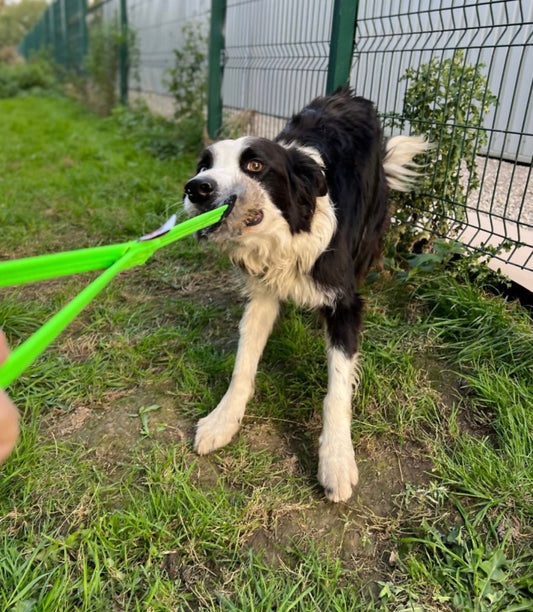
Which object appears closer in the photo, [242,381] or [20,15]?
[242,381]

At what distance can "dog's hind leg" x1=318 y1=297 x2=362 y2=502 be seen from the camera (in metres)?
1.76

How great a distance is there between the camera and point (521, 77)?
8.43 ft

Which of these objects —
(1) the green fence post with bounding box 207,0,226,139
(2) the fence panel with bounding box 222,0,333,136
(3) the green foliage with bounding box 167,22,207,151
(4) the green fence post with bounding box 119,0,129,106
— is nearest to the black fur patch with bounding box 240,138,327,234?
(2) the fence panel with bounding box 222,0,333,136

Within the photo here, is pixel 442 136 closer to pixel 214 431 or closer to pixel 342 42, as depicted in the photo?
pixel 342 42

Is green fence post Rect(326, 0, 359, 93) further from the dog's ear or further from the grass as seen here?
the dog's ear

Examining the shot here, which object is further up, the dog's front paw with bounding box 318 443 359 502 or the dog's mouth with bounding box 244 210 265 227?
the dog's mouth with bounding box 244 210 265 227

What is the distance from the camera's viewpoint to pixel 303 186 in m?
1.99

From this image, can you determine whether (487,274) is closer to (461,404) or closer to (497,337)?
(497,337)

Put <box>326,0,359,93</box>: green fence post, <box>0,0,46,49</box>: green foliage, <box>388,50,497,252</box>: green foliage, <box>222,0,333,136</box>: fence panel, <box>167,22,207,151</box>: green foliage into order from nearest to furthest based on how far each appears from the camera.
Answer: <box>388,50,497,252</box>: green foliage → <box>326,0,359,93</box>: green fence post → <box>222,0,333,136</box>: fence panel → <box>167,22,207,151</box>: green foliage → <box>0,0,46,49</box>: green foliage

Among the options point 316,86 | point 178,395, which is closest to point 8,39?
point 316,86

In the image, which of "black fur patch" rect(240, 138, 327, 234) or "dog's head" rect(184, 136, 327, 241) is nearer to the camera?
"dog's head" rect(184, 136, 327, 241)

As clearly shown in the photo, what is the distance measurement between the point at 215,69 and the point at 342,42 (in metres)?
2.76

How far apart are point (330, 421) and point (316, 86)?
3004 mm

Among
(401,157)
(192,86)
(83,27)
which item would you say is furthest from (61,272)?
(83,27)
